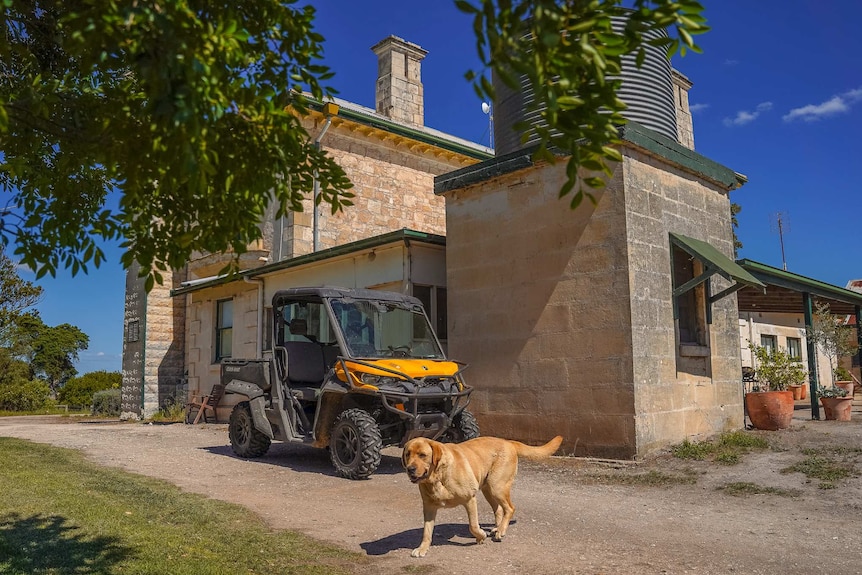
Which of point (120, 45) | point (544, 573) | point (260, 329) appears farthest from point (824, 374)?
point (120, 45)

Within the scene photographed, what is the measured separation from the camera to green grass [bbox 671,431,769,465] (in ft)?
29.0

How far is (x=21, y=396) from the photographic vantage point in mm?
28750

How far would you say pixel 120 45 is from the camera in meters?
2.42

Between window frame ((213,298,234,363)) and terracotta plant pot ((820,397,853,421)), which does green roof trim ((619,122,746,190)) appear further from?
window frame ((213,298,234,363))

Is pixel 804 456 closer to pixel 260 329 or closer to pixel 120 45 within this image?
pixel 120 45

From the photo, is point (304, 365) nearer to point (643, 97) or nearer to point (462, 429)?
point (462, 429)

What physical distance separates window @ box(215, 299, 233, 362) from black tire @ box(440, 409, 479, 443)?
10.2 m

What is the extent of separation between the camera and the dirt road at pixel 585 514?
474cm

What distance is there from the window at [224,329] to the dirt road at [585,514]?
7.42 meters

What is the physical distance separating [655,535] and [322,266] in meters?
10.3

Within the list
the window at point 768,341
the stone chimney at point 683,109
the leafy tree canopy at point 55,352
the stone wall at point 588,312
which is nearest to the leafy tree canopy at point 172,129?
the stone wall at point 588,312

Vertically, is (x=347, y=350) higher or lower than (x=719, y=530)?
higher

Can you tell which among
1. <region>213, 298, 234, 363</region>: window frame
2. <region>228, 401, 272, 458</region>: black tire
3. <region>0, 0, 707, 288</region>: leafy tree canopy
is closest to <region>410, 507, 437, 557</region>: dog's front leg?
<region>0, 0, 707, 288</region>: leafy tree canopy

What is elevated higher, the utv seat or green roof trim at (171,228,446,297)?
green roof trim at (171,228,446,297)
